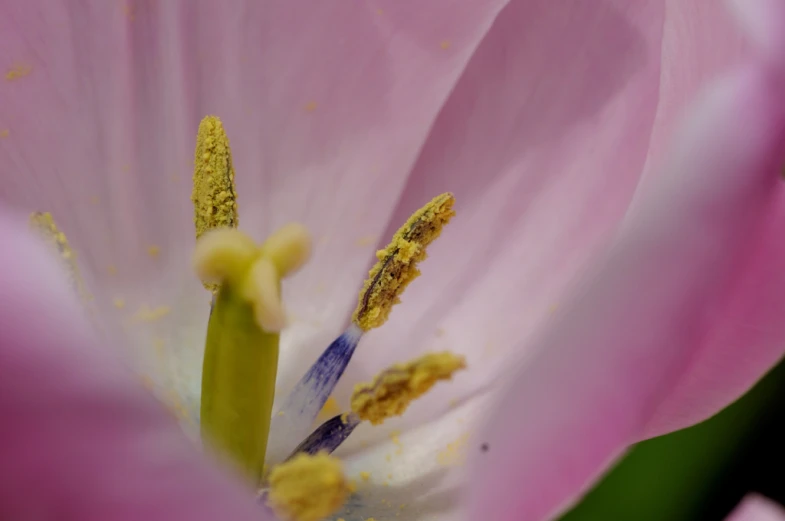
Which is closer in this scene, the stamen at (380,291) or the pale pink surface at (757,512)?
the pale pink surface at (757,512)

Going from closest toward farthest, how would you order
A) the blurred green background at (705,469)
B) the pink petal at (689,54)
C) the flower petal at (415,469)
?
the pink petal at (689,54) < the flower petal at (415,469) < the blurred green background at (705,469)

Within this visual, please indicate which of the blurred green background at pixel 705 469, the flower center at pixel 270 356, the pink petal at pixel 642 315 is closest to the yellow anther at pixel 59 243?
the flower center at pixel 270 356

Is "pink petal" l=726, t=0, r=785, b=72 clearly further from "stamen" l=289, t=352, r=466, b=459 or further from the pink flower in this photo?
"stamen" l=289, t=352, r=466, b=459

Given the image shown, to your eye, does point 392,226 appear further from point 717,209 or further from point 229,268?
point 717,209

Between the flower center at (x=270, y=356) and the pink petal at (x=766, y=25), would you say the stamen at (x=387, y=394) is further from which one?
the pink petal at (x=766, y=25)

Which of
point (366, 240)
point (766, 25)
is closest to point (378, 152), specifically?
point (366, 240)

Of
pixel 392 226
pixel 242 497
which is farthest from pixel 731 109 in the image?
pixel 392 226

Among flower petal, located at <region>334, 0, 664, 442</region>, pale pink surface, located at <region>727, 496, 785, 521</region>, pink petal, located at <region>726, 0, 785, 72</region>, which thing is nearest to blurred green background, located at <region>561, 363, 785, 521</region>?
flower petal, located at <region>334, 0, 664, 442</region>
